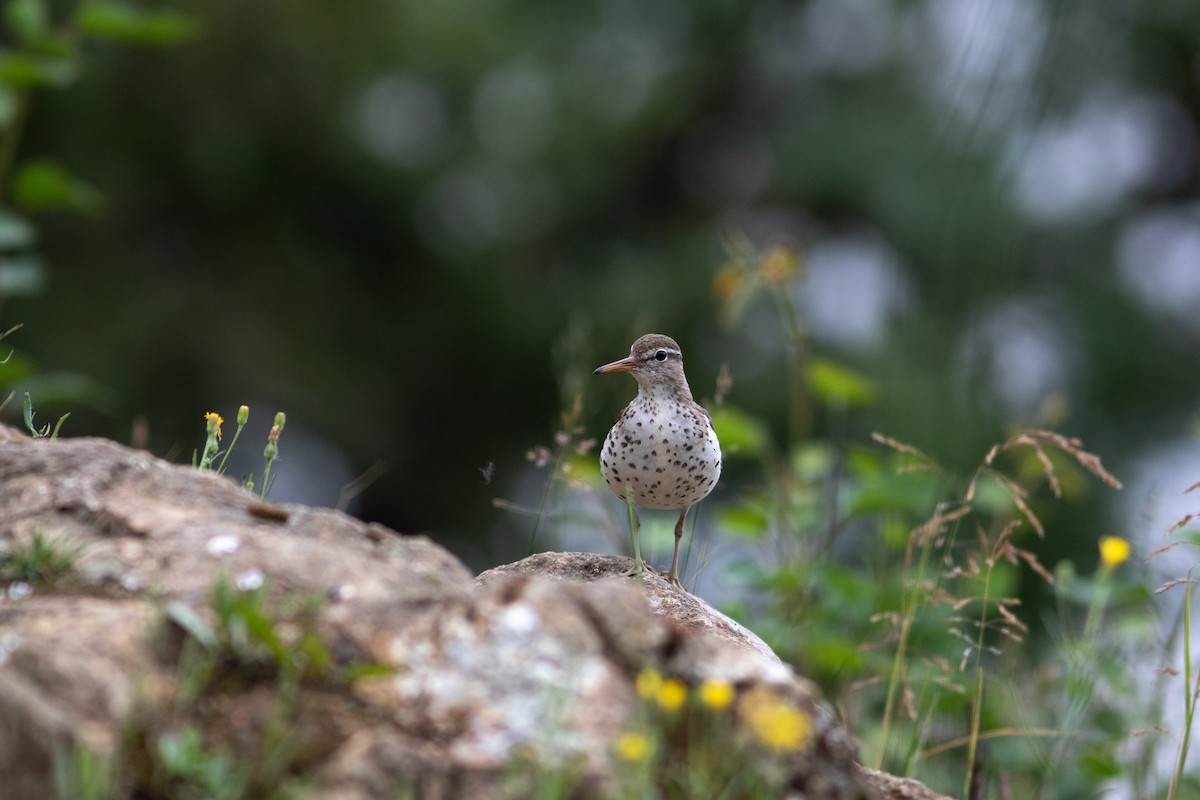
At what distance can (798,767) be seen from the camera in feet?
7.21

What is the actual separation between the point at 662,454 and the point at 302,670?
2.35m

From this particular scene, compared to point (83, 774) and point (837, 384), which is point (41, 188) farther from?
point (83, 774)

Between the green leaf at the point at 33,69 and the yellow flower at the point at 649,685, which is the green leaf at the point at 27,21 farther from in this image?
Answer: the yellow flower at the point at 649,685

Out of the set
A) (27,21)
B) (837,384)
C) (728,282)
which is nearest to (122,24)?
(27,21)

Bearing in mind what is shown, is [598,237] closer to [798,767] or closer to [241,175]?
[241,175]

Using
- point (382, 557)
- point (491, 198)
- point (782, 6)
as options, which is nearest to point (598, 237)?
point (491, 198)

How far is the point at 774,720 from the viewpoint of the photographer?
196 centimetres

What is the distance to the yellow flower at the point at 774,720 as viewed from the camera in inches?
76.3

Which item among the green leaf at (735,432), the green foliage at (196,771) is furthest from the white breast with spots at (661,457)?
the green foliage at (196,771)

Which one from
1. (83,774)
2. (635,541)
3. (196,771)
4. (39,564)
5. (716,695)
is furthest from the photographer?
(635,541)

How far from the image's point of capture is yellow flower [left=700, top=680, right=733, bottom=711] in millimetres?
2025

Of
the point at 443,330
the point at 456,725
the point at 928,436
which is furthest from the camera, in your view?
the point at 443,330

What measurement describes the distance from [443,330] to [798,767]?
1002 cm

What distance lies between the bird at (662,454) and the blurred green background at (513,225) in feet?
15.9
